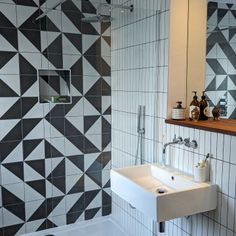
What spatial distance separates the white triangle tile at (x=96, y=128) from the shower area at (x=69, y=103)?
0.01 meters

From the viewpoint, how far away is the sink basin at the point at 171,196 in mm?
1838

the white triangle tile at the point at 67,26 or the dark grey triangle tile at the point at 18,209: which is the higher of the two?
the white triangle tile at the point at 67,26

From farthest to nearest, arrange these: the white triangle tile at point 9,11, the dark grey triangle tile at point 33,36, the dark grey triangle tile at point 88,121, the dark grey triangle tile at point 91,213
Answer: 1. the dark grey triangle tile at point 91,213
2. the dark grey triangle tile at point 88,121
3. the dark grey triangle tile at point 33,36
4. the white triangle tile at point 9,11

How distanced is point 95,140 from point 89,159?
21cm

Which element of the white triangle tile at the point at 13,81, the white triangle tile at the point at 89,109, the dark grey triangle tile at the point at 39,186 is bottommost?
the dark grey triangle tile at the point at 39,186

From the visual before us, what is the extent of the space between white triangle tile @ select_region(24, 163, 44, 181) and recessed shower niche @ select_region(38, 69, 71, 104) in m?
0.66

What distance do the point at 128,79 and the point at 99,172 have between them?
1.04 m

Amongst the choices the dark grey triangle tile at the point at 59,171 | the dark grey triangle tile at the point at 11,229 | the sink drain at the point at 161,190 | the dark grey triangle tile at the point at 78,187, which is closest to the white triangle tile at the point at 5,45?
the dark grey triangle tile at the point at 59,171

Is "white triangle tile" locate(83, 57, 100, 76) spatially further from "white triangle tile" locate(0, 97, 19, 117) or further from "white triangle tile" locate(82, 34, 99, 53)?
"white triangle tile" locate(0, 97, 19, 117)

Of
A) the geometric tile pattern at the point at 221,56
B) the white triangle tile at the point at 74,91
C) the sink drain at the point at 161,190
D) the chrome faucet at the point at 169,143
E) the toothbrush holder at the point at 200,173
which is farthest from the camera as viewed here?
the white triangle tile at the point at 74,91

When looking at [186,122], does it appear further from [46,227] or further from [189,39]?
[46,227]

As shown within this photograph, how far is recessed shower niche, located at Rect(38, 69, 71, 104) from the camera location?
2873mm

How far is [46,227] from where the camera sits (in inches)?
119

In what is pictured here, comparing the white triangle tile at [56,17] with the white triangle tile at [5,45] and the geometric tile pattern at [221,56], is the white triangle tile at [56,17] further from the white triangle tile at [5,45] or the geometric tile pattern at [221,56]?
the geometric tile pattern at [221,56]
